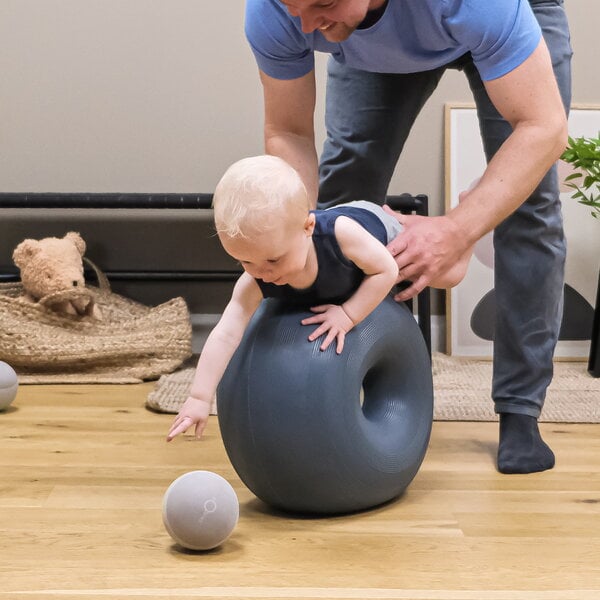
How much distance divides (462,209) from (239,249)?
1.26ft

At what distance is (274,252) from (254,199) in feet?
0.26

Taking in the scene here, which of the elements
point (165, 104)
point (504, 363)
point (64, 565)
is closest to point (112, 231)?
point (165, 104)

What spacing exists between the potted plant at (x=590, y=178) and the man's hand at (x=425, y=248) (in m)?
1.19

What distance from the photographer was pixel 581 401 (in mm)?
2209

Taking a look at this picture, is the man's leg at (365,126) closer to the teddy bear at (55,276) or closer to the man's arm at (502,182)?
the man's arm at (502,182)

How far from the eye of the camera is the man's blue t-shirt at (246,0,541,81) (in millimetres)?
1315

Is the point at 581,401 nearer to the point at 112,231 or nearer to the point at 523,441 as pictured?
the point at 523,441

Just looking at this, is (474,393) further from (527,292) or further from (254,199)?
(254,199)

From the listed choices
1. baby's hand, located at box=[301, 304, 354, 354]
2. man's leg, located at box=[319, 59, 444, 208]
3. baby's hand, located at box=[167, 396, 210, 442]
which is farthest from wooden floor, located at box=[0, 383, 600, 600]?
man's leg, located at box=[319, 59, 444, 208]

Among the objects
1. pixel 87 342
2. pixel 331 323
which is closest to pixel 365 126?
pixel 331 323

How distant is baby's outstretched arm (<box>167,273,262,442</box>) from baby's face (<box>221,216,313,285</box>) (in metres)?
0.08

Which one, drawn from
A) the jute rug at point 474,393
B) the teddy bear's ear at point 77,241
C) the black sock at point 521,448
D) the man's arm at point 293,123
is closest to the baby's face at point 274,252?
the man's arm at point 293,123

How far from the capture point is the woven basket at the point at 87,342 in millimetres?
2398

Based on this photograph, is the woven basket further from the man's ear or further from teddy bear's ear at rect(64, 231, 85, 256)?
the man's ear
